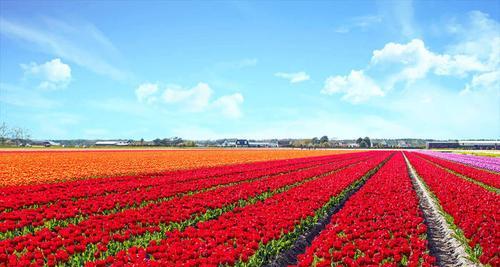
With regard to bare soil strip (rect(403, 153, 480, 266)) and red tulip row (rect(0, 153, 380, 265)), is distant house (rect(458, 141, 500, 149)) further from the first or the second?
Answer: red tulip row (rect(0, 153, 380, 265))

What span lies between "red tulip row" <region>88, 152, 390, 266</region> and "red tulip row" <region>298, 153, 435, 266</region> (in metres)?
1.04

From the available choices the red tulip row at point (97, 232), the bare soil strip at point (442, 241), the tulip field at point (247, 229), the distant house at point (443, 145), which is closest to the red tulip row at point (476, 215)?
the tulip field at point (247, 229)

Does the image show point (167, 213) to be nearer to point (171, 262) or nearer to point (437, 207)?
point (171, 262)

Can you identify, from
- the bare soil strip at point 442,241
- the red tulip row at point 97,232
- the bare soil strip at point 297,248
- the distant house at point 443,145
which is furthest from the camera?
the distant house at point 443,145

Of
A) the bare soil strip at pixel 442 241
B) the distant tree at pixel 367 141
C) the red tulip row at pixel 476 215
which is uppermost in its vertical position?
the distant tree at pixel 367 141

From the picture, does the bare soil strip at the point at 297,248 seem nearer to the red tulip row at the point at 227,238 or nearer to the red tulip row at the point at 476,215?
the red tulip row at the point at 227,238

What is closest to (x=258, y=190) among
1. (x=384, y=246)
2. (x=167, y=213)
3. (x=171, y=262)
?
(x=167, y=213)

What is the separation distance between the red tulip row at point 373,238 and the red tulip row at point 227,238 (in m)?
1.04

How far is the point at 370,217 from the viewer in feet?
34.5

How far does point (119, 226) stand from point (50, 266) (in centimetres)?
292

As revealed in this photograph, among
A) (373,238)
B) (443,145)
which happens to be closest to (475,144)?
(443,145)

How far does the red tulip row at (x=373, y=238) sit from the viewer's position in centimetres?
685

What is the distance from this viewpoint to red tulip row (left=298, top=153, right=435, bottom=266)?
685 centimetres

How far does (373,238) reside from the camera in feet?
27.6
